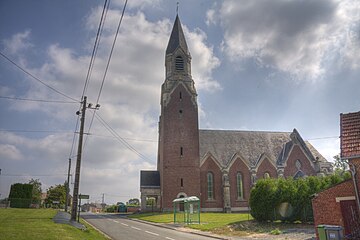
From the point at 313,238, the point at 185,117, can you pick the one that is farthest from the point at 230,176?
the point at 313,238

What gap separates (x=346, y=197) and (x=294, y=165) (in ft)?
113

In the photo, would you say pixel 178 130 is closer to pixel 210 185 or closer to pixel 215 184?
pixel 210 185

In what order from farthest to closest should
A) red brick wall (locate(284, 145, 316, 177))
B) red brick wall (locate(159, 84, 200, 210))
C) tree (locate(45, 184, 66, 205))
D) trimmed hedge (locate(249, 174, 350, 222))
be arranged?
tree (locate(45, 184, 66, 205))
red brick wall (locate(284, 145, 316, 177))
red brick wall (locate(159, 84, 200, 210))
trimmed hedge (locate(249, 174, 350, 222))

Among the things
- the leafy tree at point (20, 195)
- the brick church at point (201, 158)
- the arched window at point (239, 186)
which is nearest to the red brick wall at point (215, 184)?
the brick church at point (201, 158)

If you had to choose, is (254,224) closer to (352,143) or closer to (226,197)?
(352,143)

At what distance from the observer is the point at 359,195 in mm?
14352

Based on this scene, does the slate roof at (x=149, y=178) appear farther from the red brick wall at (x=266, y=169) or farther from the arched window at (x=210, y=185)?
the red brick wall at (x=266, y=169)

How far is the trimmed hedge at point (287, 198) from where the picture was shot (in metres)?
23.5

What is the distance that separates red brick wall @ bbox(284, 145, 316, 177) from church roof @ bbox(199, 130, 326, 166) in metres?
0.91

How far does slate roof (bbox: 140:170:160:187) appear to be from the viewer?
4384 centimetres

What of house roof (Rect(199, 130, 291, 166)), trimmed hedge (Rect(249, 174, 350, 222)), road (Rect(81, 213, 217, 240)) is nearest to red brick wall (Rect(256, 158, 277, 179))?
house roof (Rect(199, 130, 291, 166))

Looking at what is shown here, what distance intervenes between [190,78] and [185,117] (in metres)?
6.65

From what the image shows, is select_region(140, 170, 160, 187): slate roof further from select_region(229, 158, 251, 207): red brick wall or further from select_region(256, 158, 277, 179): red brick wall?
select_region(256, 158, 277, 179): red brick wall

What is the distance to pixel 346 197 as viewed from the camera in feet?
49.2
